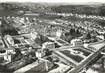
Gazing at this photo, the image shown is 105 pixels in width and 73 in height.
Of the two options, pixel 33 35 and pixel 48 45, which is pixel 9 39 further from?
pixel 48 45

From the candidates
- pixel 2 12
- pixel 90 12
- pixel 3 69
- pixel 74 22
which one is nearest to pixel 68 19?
pixel 74 22

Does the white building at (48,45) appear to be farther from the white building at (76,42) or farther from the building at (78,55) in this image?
the white building at (76,42)

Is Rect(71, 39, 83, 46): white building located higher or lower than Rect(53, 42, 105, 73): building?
higher

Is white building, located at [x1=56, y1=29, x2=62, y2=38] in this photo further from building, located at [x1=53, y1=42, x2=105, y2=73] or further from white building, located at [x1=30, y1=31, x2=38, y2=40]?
white building, located at [x1=30, y1=31, x2=38, y2=40]

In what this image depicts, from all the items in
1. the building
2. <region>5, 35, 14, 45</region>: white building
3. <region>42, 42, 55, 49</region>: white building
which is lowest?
the building

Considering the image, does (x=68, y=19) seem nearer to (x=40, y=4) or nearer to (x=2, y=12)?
(x=40, y=4)

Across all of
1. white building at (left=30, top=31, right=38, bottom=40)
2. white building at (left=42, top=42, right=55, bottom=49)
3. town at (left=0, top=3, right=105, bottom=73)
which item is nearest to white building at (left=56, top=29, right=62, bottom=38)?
town at (left=0, top=3, right=105, bottom=73)

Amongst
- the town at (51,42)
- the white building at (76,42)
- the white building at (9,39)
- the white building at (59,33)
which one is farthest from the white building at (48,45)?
the white building at (9,39)

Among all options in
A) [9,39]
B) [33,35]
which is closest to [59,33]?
[33,35]
